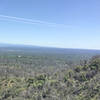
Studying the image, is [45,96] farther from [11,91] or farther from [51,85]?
[11,91]

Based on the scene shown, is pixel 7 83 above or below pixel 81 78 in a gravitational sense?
below

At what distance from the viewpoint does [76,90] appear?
2100 cm

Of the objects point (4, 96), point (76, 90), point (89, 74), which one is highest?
point (89, 74)

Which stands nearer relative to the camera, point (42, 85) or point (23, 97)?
point (23, 97)

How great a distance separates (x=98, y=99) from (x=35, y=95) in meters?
8.18

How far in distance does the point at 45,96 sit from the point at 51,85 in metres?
3.46

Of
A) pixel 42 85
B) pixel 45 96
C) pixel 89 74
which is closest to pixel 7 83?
pixel 42 85

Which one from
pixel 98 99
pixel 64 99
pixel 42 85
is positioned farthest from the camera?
pixel 42 85

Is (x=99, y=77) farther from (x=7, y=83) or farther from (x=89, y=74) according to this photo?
Answer: (x=7, y=83)

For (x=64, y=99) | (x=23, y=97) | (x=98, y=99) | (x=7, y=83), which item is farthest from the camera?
(x=7, y=83)

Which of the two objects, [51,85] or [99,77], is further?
[51,85]

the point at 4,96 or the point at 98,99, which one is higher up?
the point at 98,99

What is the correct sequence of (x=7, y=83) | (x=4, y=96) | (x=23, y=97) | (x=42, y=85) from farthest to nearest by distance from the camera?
(x=7, y=83)
(x=42, y=85)
(x=4, y=96)
(x=23, y=97)

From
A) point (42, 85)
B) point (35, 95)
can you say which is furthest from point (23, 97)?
point (42, 85)
